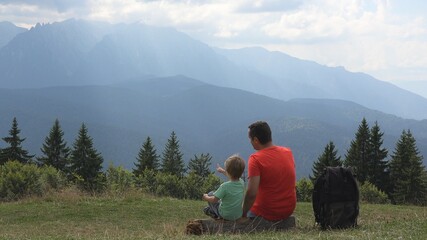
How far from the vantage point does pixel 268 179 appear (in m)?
7.32

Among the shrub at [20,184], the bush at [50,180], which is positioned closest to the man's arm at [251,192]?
the shrub at [20,184]

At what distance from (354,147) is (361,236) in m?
55.4

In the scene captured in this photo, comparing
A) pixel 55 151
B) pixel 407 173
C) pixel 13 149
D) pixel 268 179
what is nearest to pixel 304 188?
pixel 407 173

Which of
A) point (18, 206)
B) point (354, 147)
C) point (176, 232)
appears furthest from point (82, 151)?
point (176, 232)

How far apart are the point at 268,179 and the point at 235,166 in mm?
527

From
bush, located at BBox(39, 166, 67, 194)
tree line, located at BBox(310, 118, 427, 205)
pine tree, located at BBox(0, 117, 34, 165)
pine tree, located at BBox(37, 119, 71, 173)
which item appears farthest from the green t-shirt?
pine tree, located at BBox(37, 119, 71, 173)

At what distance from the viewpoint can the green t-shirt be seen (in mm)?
7469

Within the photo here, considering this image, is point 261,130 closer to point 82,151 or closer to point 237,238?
point 237,238

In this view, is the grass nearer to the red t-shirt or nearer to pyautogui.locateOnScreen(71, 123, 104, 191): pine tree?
the red t-shirt

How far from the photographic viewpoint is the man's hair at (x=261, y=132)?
289 inches

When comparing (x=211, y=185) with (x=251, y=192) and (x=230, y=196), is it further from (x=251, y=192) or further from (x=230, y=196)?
(x=251, y=192)

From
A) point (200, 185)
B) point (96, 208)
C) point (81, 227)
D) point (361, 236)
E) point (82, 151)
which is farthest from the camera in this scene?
point (82, 151)

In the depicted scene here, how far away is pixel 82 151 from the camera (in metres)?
56.6

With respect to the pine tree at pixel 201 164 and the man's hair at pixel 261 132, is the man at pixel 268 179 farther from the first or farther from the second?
the pine tree at pixel 201 164
